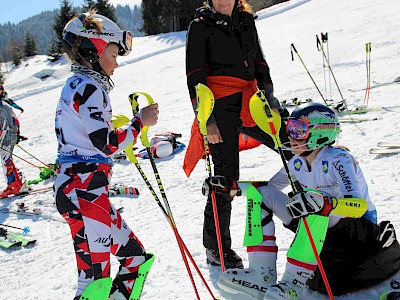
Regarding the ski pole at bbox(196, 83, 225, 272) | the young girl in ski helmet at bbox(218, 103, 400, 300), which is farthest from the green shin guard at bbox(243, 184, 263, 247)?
the ski pole at bbox(196, 83, 225, 272)

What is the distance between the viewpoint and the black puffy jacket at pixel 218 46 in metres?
3.30

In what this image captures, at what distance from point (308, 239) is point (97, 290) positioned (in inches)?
49.8

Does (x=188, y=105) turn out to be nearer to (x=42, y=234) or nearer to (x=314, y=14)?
(x=42, y=234)

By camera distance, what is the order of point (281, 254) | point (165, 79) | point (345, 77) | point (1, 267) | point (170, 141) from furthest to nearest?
1. point (165, 79)
2. point (345, 77)
3. point (170, 141)
4. point (1, 267)
5. point (281, 254)

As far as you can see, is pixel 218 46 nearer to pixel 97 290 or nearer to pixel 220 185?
pixel 220 185

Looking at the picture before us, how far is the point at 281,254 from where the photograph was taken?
3.55 m

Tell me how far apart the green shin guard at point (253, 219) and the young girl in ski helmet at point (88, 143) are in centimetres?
90

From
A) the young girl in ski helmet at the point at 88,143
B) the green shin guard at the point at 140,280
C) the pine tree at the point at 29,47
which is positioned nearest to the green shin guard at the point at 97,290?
the young girl in ski helmet at the point at 88,143

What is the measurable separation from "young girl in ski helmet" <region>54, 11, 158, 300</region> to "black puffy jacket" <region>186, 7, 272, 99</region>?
83 centimetres

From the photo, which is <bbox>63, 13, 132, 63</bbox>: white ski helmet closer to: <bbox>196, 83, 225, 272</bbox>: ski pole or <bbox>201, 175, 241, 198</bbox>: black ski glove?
<bbox>196, 83, 225, 272</bbox>: ski pole

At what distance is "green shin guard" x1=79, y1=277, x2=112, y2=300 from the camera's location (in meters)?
2.39

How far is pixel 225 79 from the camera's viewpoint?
3357 millimetres

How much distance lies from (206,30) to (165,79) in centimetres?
1326

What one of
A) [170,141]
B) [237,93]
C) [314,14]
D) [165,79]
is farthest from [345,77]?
[314,14]
